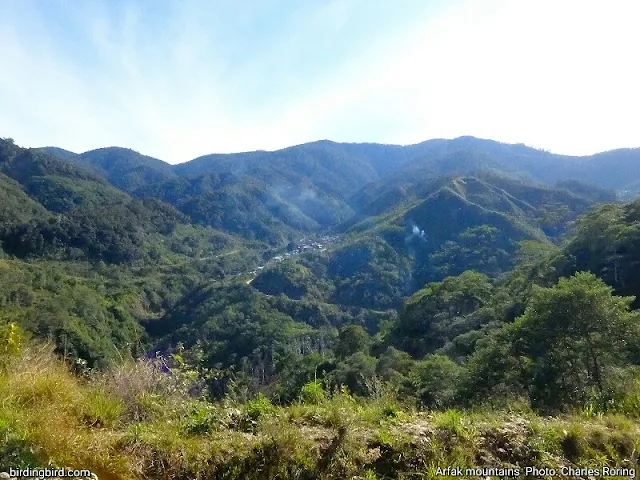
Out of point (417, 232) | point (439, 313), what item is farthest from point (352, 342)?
point (417, 232)

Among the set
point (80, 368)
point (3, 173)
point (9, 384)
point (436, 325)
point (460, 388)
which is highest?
point (3, 173)

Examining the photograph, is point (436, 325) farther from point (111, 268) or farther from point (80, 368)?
point (111, 268)

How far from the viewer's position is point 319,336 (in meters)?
62.7

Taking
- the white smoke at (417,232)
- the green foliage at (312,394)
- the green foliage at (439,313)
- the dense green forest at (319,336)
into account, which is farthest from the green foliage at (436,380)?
the white smoke at (417,232)

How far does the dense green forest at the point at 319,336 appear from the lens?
11.7ft

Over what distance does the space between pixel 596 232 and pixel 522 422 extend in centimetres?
4246

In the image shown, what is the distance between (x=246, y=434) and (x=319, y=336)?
60181mm

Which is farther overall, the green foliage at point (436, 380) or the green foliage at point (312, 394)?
the green foliage at point (436, 380)

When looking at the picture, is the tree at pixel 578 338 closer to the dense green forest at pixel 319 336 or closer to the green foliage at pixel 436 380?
the dense green forest at pixel 319 336

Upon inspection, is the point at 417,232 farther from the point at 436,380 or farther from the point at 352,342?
the point at 436,380

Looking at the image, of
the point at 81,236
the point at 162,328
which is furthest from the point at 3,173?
the point at 162,328

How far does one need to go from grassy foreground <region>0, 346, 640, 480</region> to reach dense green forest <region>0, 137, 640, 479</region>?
18mm

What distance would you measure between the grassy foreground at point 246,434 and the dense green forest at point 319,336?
0.02 metres

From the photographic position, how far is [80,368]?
178 inches
